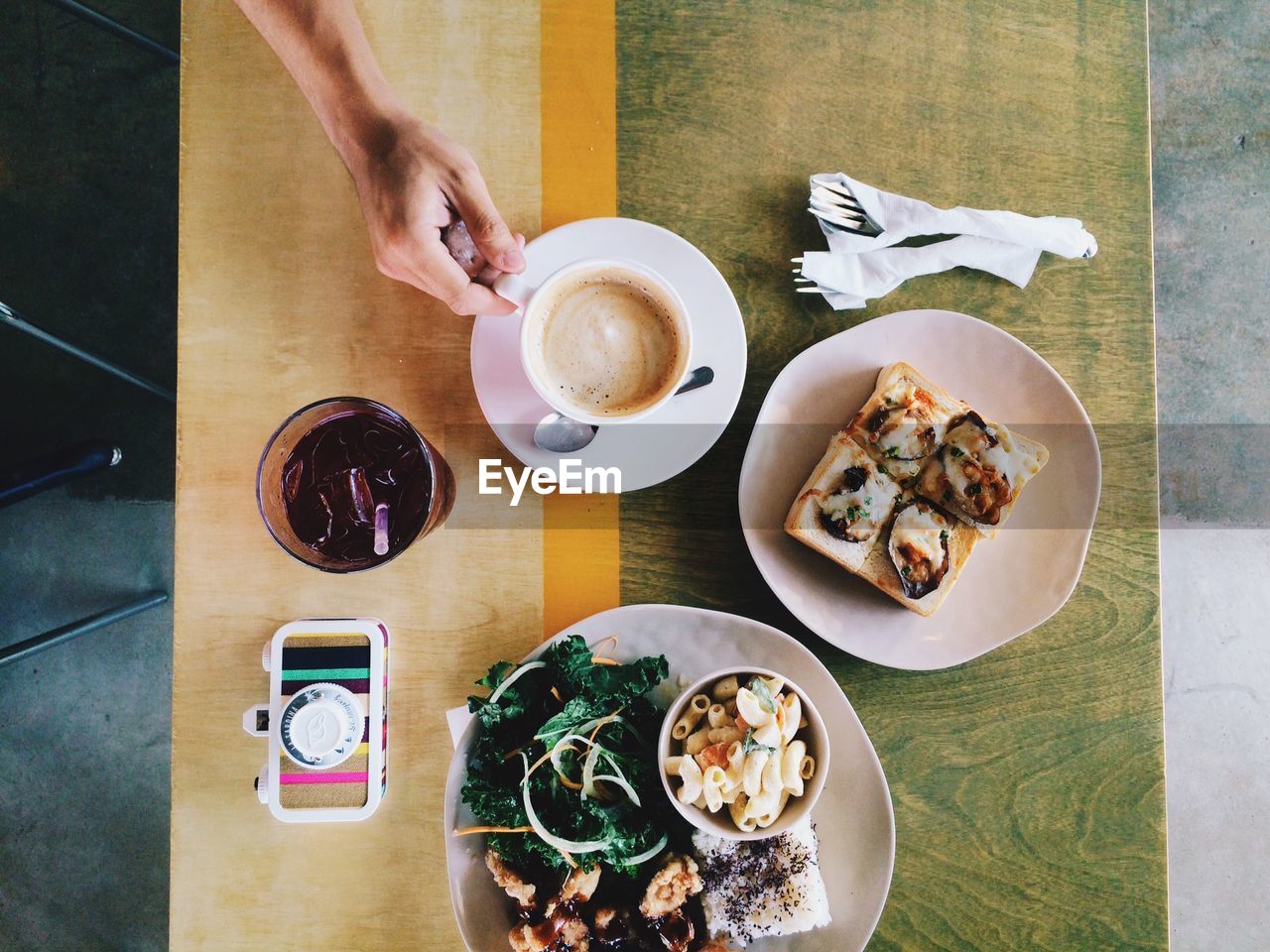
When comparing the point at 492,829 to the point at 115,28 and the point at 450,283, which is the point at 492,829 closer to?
the point at 450,283

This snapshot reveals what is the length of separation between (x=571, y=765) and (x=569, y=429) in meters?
0.48

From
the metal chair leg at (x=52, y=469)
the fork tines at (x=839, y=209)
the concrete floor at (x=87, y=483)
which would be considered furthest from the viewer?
the concrete floor at (x=87, y=483)

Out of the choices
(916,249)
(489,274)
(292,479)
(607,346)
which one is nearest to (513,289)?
(489,274)

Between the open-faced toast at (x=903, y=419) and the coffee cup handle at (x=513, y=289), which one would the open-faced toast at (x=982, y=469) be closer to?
the open-faced toast at (x=903, y=419)

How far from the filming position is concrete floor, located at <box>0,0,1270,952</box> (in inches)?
85.6

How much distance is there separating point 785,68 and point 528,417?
70 cm

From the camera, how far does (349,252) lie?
50.2 inches

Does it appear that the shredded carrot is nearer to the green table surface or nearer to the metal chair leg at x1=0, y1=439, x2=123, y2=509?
the green table surface

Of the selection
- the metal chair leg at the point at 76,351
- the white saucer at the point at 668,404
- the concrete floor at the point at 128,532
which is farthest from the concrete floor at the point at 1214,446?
the metal chair leg at the point at 76,351

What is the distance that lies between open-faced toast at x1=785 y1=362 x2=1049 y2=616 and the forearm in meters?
0.82

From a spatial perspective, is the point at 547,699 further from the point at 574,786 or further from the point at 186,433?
the point at 186,433

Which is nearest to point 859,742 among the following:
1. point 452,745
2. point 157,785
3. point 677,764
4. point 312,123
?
point 677,764

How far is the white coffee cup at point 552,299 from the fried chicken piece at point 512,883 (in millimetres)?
648

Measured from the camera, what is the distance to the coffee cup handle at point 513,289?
1.11 m
